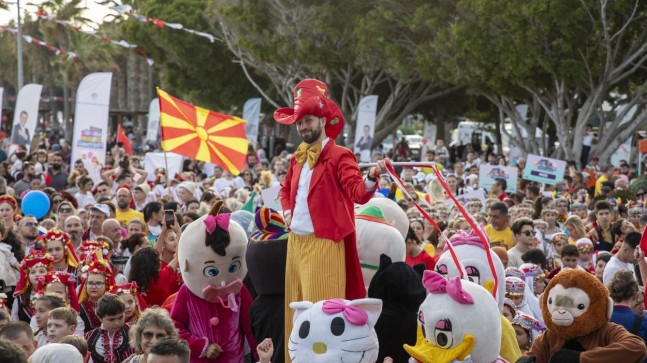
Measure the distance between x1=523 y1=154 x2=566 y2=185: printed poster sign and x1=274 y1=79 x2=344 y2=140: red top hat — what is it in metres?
12.1

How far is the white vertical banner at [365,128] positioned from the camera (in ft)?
90.3

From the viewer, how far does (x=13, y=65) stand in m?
63.2

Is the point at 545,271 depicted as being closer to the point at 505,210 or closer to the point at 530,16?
the point at 505,210

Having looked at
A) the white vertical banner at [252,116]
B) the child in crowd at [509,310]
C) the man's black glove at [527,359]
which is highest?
the white vertical banner at [252,116]

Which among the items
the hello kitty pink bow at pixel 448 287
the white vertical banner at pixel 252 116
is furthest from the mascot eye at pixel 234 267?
the white vertical banner at pixel 252 116

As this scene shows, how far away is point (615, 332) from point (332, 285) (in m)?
1.65

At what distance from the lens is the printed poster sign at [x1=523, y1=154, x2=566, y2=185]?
18.7 m

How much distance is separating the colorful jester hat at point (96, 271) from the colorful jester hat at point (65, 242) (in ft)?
3.03

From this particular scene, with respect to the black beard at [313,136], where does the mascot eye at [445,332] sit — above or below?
below

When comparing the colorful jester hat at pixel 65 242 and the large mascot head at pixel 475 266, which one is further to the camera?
the colorful jester hat at pixel 65 242

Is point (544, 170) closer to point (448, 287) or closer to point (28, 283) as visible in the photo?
point (28, 283)

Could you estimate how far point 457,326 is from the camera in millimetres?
5977

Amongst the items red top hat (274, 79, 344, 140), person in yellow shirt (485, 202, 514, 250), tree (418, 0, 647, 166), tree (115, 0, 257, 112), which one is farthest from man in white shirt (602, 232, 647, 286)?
tree (115, 0, 257, 112)

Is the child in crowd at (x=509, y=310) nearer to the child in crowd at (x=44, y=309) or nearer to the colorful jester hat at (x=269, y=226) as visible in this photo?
the colorful jester hat at (x=269, y=226)
